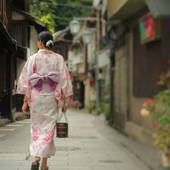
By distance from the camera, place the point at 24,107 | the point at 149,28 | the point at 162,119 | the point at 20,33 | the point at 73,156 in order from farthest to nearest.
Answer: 1. the point at 149,28
2. the point at 73,156
3. the point at 162,119
4. the point at 24,107
5. the point at 20,33

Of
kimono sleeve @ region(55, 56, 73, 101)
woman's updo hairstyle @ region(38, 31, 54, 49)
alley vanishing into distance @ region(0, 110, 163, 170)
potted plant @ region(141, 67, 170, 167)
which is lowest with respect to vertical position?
alley vanishing into distance @ region(0, 110, 163, 170)

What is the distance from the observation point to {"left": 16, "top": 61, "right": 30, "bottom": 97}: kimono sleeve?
25.9ft

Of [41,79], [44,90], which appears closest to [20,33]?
[41,79]

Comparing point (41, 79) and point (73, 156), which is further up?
point (41, 79)

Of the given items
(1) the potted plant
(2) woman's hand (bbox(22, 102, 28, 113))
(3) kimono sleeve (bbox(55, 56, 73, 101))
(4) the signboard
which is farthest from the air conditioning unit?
(2) woman's hand (bbox(22, 102, 28, 113))

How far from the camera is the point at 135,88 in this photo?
790 inches

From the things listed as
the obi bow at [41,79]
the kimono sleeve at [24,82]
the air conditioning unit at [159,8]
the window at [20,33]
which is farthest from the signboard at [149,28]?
the window at [20,33]

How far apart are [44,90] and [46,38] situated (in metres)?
0.64

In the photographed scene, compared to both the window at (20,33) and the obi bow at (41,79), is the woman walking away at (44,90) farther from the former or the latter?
the window at (20,33)

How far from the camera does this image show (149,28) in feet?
53.3

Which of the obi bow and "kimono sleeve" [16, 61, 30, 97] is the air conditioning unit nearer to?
the obi bow

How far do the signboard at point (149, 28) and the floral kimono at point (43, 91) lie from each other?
784cm

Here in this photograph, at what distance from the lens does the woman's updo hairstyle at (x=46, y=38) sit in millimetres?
7938

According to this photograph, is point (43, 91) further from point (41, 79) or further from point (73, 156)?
point (73, 156)
